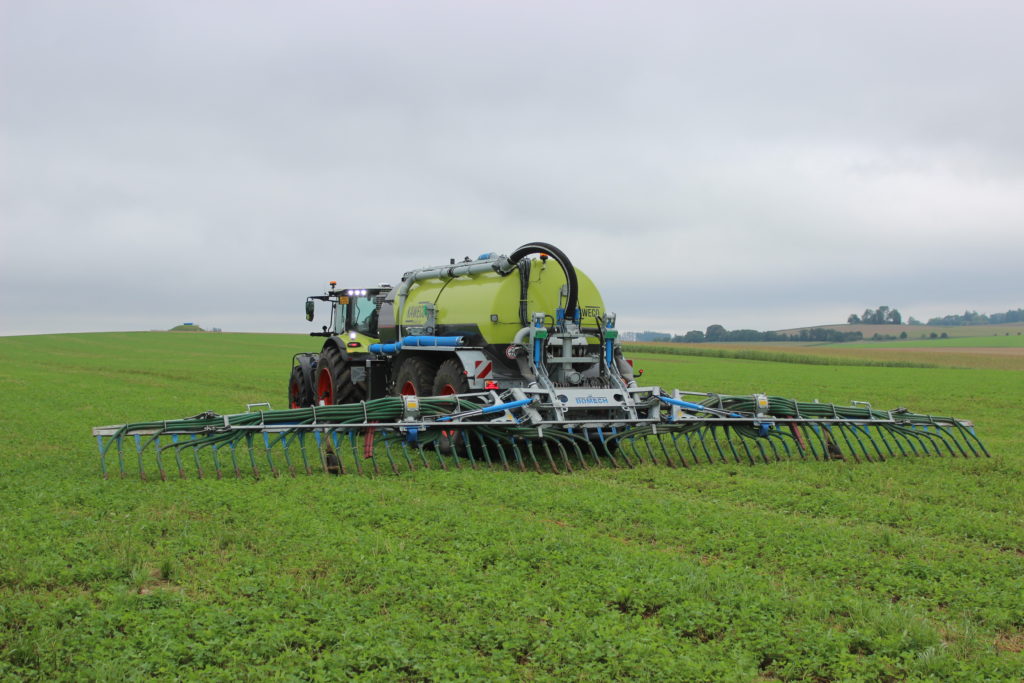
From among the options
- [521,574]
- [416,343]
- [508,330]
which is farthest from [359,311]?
[521,574]

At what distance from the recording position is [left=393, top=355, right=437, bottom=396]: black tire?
1330cm

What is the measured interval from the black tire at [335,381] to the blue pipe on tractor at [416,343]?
2.25 ft

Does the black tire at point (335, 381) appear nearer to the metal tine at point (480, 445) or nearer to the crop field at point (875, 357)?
the metal tine at point (480, 445)

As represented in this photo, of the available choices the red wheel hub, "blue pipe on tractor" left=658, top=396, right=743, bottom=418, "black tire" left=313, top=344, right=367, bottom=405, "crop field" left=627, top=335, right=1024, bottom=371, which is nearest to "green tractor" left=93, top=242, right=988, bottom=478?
"blue pipe on tractor" left=658, top=396, right=743, bottom=418

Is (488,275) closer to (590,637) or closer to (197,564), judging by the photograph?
(197,564)

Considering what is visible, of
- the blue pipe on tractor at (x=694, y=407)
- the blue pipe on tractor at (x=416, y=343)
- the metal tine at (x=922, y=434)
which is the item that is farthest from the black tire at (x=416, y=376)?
the metal tine at (x=922, y=434)

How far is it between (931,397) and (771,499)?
49.1 ft

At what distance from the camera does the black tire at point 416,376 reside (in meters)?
13.3

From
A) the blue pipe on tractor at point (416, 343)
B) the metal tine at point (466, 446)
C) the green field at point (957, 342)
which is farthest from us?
the green field at point (957, 342)

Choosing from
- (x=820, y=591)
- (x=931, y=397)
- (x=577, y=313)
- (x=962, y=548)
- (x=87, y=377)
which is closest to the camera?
(x=820, y=591)

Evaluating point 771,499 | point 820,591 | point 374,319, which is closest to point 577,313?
point 771,499

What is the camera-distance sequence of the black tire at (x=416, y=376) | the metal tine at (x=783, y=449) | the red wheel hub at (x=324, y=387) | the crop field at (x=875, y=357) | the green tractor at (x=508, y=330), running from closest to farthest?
1. the metal tine at (x=783, y=449)
2. the green tractor at (x=508, y=330)
3. the black tire at (x=416, y=376)
4. the red wheel hub at (x=324, y=387)
5. the crop field at (x=875, y=357)

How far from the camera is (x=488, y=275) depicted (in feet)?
41.2

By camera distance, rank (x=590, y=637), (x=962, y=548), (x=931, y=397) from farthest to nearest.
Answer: (x=931, y=397), (x=962, y=548), (x=590, y=637)
